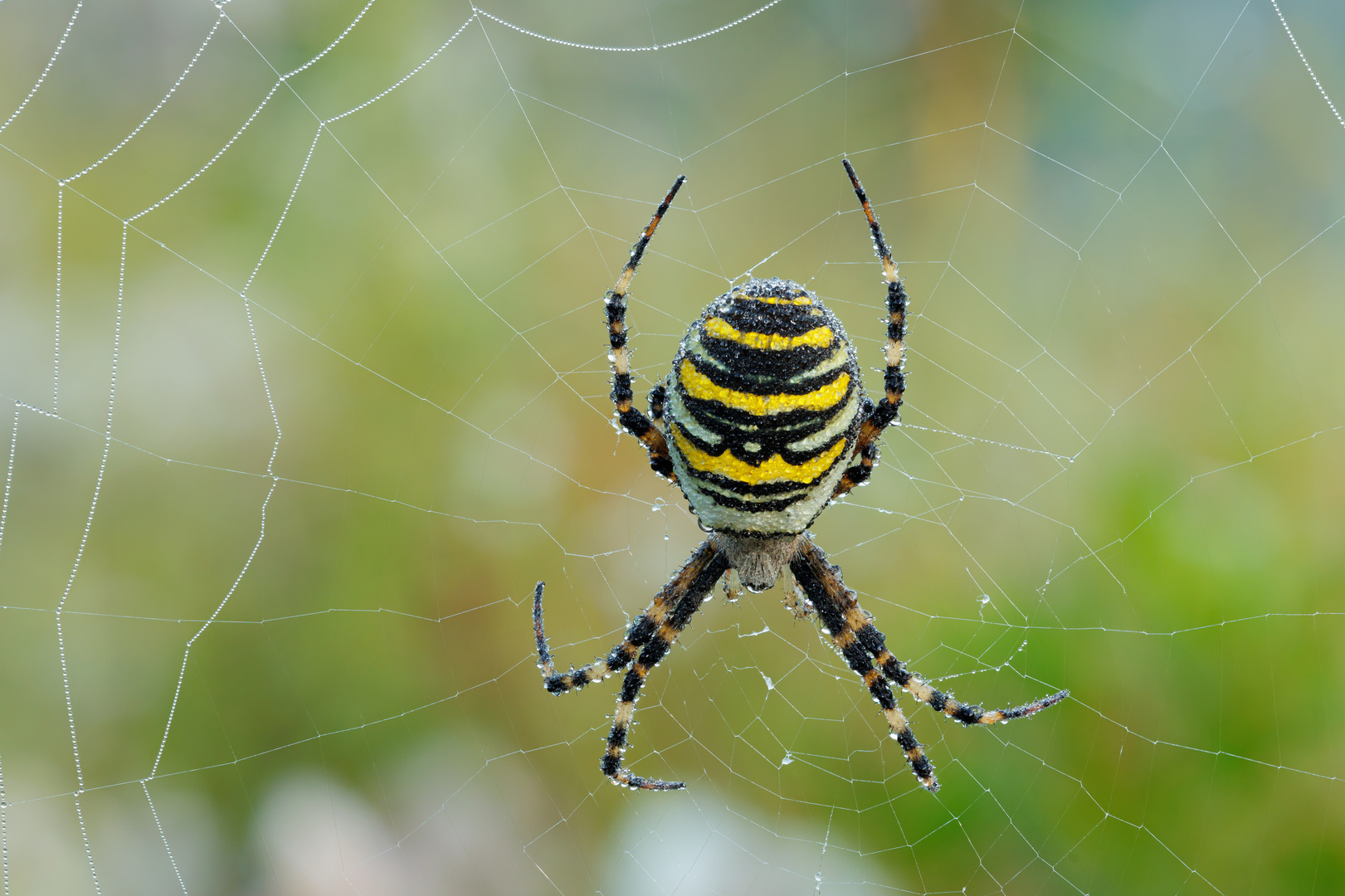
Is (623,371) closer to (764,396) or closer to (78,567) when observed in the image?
(764,396)

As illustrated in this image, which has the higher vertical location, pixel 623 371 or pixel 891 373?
pixel 891 373

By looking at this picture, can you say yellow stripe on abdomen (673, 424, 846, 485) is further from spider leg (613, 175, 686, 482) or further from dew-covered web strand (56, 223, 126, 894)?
dew-covered web strand (56, 223, 126, 894)

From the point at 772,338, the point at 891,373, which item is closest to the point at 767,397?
the point at 772,338

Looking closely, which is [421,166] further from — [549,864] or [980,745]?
Result: [980,745]

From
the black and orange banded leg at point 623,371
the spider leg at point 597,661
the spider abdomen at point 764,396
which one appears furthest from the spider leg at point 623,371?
the spider leg at point 597,661

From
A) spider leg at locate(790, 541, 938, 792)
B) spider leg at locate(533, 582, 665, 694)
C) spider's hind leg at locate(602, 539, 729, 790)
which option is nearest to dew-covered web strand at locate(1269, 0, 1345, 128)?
spider leg at locate(790, 541, 938, 792)

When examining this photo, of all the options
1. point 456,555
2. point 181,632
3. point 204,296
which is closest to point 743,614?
point 456,555

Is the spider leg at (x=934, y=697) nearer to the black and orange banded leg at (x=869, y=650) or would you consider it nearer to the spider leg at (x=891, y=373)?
the black and orange banded leg at (x=869, y=650)
